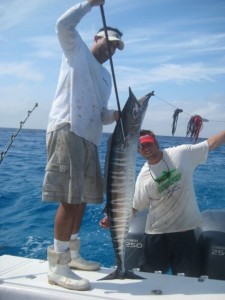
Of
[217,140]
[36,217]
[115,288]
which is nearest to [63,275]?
[115,288]

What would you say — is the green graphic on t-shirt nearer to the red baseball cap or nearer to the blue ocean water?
the red baseball cap

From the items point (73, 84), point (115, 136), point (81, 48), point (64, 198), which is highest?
point (81, 48)

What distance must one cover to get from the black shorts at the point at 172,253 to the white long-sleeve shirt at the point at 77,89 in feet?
4.36

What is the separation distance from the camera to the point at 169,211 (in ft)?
12.7

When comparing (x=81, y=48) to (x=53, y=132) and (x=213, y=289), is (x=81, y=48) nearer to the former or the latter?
(x=53, y=132)

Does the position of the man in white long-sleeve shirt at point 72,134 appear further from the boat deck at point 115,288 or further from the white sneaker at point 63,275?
the boat deck at point 115,288

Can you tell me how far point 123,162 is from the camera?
2877 millimetres

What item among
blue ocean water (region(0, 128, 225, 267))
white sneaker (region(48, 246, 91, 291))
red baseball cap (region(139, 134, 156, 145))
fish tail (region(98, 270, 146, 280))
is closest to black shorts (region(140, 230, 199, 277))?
fish tail (region(98, 270, 146, 280))

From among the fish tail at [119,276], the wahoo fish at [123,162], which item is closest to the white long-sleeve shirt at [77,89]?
the wahoo fish at [123,162]

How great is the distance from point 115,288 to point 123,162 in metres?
0.95

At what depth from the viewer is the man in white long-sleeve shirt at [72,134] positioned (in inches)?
115

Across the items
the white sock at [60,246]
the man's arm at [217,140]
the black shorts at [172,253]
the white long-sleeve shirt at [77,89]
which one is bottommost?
the black shorts at [172,253]

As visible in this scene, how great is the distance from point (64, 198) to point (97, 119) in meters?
0.71

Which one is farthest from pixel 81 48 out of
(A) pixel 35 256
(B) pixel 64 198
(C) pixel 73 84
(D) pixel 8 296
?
(A) pixel 35 256
